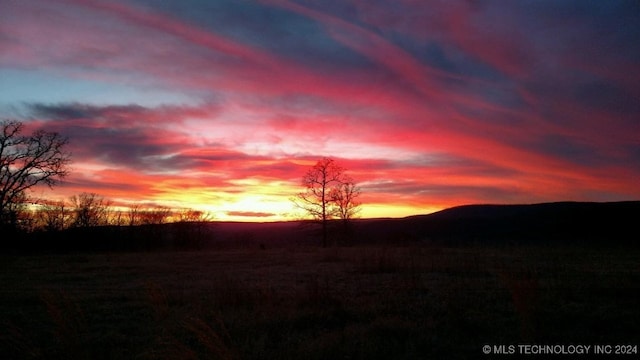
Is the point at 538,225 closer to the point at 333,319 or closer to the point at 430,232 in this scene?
the point at 430,232

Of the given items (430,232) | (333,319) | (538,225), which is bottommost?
(333,319)

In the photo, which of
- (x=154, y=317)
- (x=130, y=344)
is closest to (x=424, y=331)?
(x=130, y=344)

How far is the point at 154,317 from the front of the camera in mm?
8977

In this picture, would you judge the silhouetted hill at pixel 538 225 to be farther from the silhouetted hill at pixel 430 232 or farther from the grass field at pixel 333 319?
the grass field at pixel 333 319

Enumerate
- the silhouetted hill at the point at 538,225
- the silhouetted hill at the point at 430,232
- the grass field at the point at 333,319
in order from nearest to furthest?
1. the grass field at the point at 333,319
2. the silhouetted hill at the point at 430,232
3. the silhouetted hill at the point at 538,225

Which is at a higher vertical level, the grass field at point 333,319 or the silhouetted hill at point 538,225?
the silhouetted hill at point 538,225

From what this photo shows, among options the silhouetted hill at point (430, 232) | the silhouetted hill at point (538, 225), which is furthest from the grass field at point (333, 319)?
the silhouetted hill at point (538, 225)

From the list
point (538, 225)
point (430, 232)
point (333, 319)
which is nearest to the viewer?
point (333, 319)

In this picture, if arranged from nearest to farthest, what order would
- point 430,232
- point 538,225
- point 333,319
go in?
point 333,319, point 538,225, point 430,232

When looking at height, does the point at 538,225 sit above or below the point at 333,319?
above

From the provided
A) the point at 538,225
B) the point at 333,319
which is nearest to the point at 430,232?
the point at 538,225

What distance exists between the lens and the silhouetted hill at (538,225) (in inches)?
2147

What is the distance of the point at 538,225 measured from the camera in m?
76.0

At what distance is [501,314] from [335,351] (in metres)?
3.66
